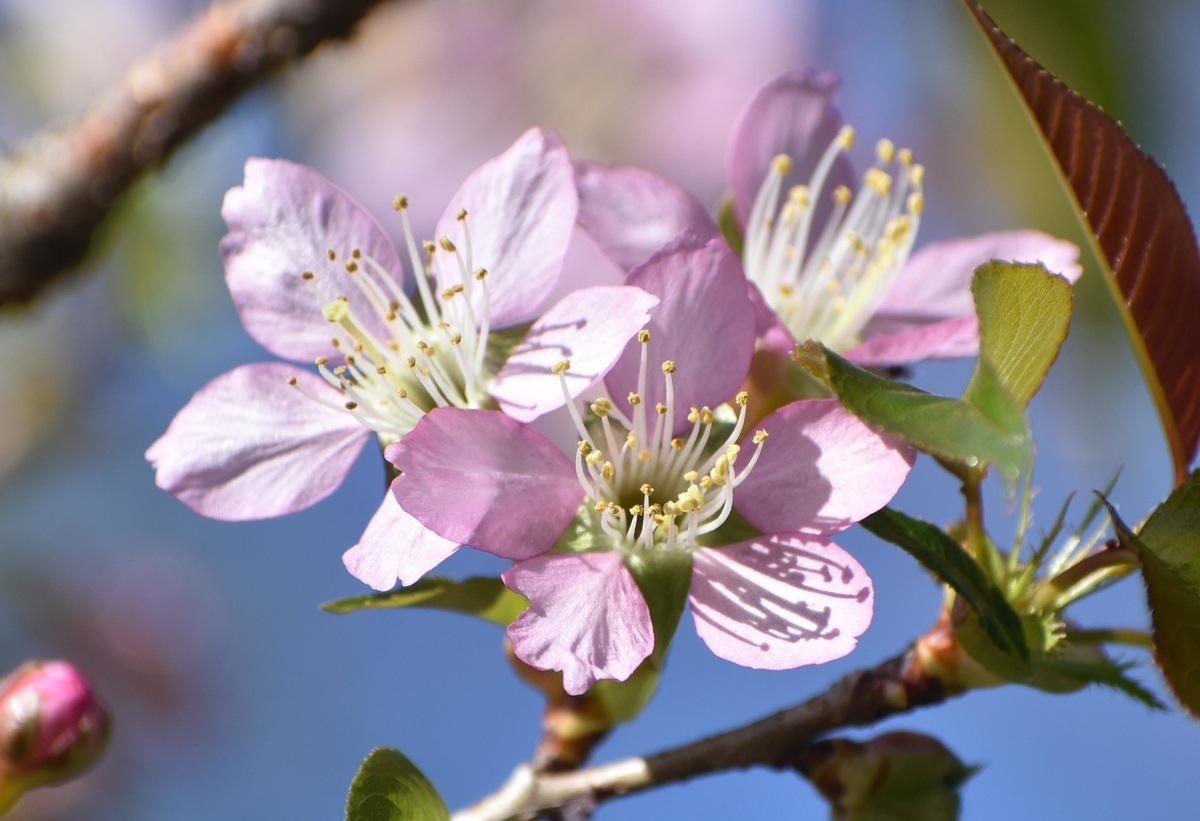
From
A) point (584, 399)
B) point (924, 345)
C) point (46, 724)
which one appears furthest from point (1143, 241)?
point (46, 724)

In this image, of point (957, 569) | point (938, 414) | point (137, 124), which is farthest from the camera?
point (137, 124)

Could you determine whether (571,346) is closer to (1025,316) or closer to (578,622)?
(578,622)

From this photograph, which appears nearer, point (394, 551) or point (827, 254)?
point (394, 551)

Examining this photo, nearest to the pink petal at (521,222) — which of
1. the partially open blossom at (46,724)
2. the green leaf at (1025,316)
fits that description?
the green leaf at (1025,316)

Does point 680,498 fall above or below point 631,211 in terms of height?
below

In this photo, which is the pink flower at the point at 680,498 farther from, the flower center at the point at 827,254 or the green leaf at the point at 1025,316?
the flower center at the point at 827,254

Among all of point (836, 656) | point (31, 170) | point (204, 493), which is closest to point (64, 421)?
point (31, 170)

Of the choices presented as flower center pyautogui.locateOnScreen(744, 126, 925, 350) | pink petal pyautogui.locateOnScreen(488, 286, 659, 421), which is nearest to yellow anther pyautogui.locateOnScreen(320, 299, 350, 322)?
pink petal pyautogui.locateOnScreen(488, 286, 659, 421)
